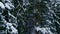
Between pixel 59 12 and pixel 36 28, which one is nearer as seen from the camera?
pixel 36 28

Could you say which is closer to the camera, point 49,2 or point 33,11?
point 33,11

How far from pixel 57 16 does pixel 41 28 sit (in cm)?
165

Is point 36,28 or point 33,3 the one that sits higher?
point 33,3

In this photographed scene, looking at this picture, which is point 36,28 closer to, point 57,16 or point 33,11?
point 33,11

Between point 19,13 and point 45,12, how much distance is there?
1187mm

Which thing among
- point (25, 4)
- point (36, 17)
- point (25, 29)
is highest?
point (25, 4)

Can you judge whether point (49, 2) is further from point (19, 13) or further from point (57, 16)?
point (19, 13)

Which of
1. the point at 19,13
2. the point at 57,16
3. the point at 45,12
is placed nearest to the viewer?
the point at 19,13

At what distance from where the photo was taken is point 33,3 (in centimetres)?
636

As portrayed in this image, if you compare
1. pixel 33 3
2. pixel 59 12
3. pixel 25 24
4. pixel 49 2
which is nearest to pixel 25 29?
pixel 25 24

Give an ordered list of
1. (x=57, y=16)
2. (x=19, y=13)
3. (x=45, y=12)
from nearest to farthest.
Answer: (x=19, y=13)
(x=45, y=12)
(x=57, y=16)

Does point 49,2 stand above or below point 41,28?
above

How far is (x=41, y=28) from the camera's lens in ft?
20.8

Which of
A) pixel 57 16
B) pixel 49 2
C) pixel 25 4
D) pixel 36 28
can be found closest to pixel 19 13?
pixel 25 4
